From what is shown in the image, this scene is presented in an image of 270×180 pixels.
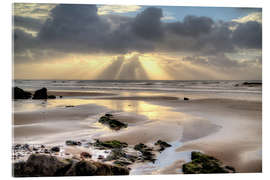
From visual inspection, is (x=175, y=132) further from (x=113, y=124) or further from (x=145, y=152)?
(x=113, y=124)

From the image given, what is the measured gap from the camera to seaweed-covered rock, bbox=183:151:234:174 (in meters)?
3.76

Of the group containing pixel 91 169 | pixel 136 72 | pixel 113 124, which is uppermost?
pixel 136 72

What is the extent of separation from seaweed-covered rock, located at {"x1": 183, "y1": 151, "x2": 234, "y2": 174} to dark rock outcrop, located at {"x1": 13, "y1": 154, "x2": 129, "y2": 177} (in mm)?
1294

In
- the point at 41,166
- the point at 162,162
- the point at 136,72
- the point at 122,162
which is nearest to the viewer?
the point at 41,166

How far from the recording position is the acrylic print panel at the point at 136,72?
3863 millimetres

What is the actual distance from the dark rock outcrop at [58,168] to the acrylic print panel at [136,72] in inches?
0.6

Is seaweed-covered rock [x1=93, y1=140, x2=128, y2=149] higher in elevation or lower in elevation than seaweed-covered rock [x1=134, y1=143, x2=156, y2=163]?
higher

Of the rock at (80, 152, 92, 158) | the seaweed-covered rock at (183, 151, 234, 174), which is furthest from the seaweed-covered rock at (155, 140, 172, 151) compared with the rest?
the rock at (80, 152, 92, 158)

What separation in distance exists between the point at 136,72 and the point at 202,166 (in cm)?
311

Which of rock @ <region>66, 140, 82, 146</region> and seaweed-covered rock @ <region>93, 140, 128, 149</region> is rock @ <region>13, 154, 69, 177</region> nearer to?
rock @ <region>66, 140, 82, 146</region>

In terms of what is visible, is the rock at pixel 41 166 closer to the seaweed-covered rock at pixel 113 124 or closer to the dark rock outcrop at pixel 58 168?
the dark rock outcrop at pixel 58 168

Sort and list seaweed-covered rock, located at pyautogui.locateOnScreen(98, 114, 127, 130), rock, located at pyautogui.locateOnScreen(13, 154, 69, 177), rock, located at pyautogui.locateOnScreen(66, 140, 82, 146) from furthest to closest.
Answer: seaweed-covered rock, located at pyautogui.locateOnScreen(98, 114, 127, 130), rock, located at pyautogui.locateOnScreen(66, 140, 82, 146), rock, located at pyautogui.locateOnScreen(13, 154, 69, 177)

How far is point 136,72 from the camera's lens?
20.0 ft

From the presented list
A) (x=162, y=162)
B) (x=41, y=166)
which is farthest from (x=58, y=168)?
(x=162, y=162)
